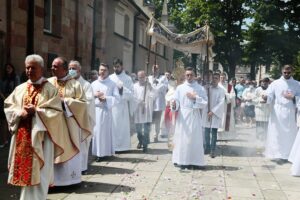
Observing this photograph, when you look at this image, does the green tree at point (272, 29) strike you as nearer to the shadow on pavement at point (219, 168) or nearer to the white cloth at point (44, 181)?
the shadow on pavement at point (219, 168)

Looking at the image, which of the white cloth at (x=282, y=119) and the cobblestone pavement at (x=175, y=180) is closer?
the cobblestone pavement at (x=175, y=180)

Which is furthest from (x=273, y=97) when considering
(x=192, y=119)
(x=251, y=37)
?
(x=251, y=37)

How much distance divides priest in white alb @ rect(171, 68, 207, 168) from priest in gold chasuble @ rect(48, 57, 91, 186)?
235 cm

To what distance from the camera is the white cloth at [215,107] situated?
1024cm

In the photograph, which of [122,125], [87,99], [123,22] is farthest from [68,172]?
[123,22]

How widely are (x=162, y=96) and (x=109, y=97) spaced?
15.0 ft

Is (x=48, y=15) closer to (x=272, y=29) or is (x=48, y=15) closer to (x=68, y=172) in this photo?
(x=68, y=172)

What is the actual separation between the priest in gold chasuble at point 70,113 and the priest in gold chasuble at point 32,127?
100 cm

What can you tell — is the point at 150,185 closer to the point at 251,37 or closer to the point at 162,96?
the point at 162,96

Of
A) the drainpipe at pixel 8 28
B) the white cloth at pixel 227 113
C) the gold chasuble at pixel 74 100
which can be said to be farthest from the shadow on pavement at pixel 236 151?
the drainpipe at pixel 8 28

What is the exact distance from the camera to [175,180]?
25.4ft

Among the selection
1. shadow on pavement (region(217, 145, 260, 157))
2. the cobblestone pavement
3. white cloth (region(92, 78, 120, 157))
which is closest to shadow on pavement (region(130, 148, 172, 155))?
the cobblestone pavement

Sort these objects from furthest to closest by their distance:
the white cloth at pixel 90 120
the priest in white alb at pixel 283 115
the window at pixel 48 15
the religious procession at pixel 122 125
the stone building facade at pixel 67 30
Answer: the window at pixel 48 15 → the stone building facade at pixel 67 30 → the priest in white alb at pixel 283 115 → the white cloth at pixel 90 120 → the religious procession at pixel 122 125

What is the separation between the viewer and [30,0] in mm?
11711
